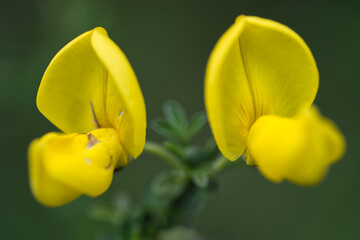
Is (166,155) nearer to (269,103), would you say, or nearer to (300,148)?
(269,103)

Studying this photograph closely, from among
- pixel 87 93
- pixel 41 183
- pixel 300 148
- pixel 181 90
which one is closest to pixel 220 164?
pixel 300 148

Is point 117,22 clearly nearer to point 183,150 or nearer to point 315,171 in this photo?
point 183,150

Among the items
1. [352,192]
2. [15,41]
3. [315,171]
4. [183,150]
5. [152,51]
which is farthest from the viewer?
[152,51]

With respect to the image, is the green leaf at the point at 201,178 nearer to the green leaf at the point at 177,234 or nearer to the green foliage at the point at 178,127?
the green foliage at the point at 178,127

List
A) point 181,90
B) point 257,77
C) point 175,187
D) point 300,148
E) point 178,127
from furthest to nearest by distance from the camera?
point 181,90
point 178,127
point 175,187
point 257,77
point 300,148

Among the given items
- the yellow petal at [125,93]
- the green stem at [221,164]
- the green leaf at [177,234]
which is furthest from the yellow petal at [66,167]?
the green leaf at [177,234]

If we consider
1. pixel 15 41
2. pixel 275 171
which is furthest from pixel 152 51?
pixel 275 171
